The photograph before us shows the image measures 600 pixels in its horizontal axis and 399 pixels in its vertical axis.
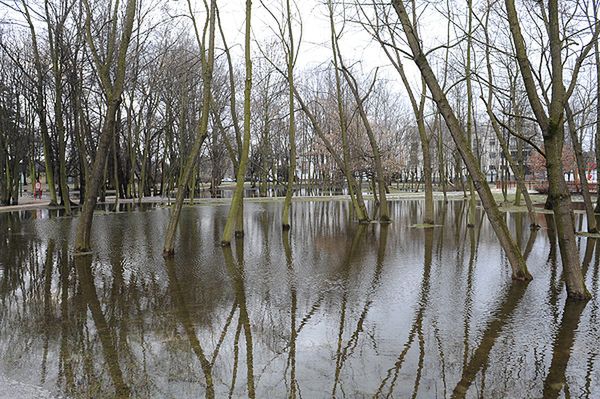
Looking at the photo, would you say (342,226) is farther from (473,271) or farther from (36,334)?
(36,334)

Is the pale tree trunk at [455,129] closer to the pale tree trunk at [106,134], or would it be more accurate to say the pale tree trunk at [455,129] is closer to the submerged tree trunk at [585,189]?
the pale tree trunk at [106,134]

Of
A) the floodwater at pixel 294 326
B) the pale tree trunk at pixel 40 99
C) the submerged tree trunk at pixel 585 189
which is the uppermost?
the pale tree trunk at pixel 40 99

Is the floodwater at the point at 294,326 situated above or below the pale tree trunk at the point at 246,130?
below

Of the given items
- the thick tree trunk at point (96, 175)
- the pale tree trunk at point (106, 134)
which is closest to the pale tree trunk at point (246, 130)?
the pale tree trunk at point (106, 134)

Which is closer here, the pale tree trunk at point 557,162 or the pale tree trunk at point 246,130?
the pale tree trunk at point 557,162

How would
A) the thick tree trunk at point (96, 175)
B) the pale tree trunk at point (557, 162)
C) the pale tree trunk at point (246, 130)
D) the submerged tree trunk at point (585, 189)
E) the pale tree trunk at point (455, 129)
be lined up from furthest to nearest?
the submerged tree trunk at point (585, 189)
the pale tree trunk at point (246, 130)
the thick tree trunk at point (96, 175)
the pale tree trunk at point (455, 129)
the pale tree trunk at point (557, 162)

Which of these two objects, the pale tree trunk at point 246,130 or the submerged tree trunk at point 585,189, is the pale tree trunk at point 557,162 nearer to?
the pale tree trunk at point 246,130

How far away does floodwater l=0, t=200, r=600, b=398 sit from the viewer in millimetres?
4695

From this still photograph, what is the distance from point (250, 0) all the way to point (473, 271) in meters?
8.39

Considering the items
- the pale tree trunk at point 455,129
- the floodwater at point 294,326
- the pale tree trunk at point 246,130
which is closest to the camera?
the floodwater at point 294,326

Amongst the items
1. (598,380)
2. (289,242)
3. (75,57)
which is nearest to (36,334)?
(598,380)

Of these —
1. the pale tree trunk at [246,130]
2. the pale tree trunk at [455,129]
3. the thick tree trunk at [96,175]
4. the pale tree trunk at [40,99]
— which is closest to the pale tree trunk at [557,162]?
the pale tree trunk at [455,129]

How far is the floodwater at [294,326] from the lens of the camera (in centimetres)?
470

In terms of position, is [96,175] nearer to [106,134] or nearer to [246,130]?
[106,134]
